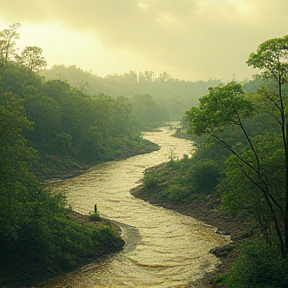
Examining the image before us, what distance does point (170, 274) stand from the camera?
28344 mm

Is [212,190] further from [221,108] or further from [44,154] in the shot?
[44,154]

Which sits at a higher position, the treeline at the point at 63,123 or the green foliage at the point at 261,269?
the treeline at the point at 63,123

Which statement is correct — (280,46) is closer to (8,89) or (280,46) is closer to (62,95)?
(8,89)

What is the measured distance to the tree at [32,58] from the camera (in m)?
90.3

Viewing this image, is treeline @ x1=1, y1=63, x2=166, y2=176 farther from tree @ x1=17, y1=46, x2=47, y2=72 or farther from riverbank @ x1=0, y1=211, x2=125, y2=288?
riverbank @ x1=0, y1=211, x2=125, y2=288

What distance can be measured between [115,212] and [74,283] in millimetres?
19286

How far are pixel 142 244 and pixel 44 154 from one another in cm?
4316

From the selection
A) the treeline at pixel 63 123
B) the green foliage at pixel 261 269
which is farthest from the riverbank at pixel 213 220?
the treeline at pixel 63 123

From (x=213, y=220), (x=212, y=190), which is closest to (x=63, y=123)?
(x=212, y=190)

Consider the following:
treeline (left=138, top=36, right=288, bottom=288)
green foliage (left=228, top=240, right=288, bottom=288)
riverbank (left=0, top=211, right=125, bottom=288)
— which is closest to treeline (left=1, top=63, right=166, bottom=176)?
riverbank (left=0, top=211, right=125, bottom=288)

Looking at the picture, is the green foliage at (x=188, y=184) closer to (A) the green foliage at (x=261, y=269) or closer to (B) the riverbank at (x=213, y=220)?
(B) the riverbank at (x=213, y=220)

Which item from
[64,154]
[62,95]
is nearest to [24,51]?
[62,95]

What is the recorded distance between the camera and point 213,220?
41969mm

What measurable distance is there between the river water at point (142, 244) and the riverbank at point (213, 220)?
767 millimetres
